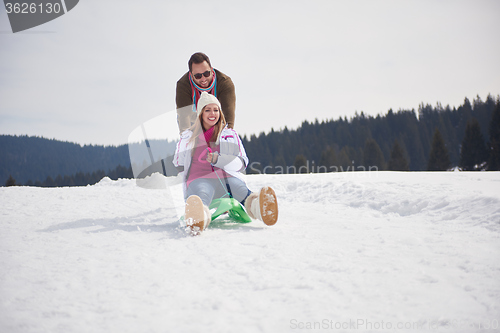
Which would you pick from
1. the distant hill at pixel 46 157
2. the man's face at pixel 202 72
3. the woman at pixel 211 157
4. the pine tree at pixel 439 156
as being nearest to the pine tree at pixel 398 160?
the pine tree at pixel 439 156

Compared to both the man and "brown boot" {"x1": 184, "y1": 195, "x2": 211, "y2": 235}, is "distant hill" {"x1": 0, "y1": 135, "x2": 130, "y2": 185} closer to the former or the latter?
the man

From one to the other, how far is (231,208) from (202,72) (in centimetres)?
178

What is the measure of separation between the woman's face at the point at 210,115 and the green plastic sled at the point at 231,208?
863 mm

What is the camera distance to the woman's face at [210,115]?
10.7ft

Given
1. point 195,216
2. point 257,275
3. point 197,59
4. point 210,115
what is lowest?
point 257,275

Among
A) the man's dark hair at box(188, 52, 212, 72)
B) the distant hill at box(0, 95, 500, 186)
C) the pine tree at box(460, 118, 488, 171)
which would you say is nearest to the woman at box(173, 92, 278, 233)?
the man's dark hair at box(188, 52, 212, 72)

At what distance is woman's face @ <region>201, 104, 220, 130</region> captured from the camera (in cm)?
325

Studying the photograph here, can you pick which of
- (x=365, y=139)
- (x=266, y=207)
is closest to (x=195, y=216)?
(x=266, y=207)

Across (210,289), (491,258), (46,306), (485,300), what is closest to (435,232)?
(491,258)

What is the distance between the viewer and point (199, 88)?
12.4 ft

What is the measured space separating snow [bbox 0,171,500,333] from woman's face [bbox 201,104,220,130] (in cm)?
111

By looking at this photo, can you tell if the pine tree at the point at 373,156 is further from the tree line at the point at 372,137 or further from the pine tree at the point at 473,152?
the pine tree at the point at 473,152

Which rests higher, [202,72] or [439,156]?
[202,72]

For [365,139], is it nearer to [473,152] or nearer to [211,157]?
[473,152]
